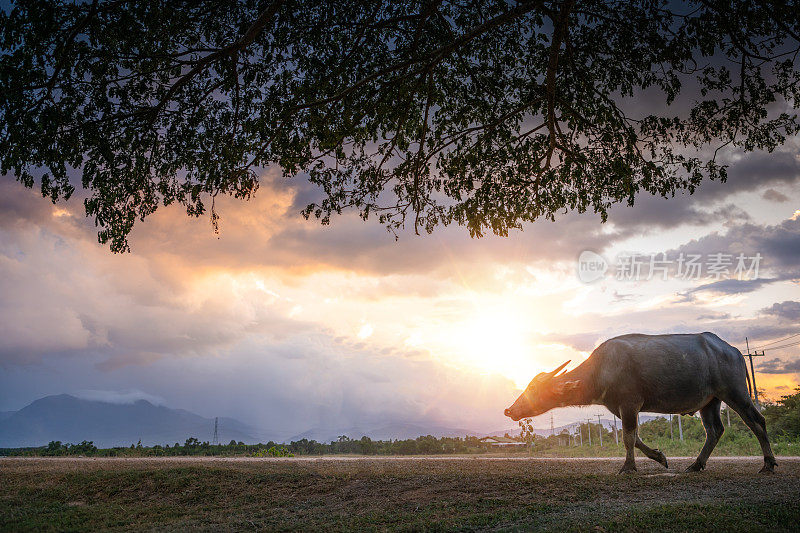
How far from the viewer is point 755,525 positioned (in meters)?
6.43

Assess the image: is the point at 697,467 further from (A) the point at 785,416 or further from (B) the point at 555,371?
(A) the point at 785,416

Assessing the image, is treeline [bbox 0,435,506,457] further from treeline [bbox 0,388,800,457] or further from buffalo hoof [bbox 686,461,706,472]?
buffalo hoof [bbox 686,461,706,472]

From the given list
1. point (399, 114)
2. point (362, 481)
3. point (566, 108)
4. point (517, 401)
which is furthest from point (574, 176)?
point (362, 481)

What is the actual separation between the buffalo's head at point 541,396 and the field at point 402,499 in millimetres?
1796

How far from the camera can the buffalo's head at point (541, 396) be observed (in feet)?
42.6

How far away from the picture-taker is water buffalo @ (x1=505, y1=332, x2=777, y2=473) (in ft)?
37.9

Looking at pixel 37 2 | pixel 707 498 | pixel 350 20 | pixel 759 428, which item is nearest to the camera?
pixel 707 498

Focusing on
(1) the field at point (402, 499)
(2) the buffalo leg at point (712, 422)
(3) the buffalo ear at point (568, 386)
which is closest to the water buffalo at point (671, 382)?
(2) the buffalo leg at point (712, 422)

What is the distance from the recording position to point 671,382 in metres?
11.5

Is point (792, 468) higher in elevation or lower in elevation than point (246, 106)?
lower

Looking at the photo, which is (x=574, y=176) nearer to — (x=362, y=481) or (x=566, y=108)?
(x=566, y=108)

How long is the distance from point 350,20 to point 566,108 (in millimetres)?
5902

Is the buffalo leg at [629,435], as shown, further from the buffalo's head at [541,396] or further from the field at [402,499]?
the buffalo's head at [541,396]

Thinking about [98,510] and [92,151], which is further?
[92,151]
